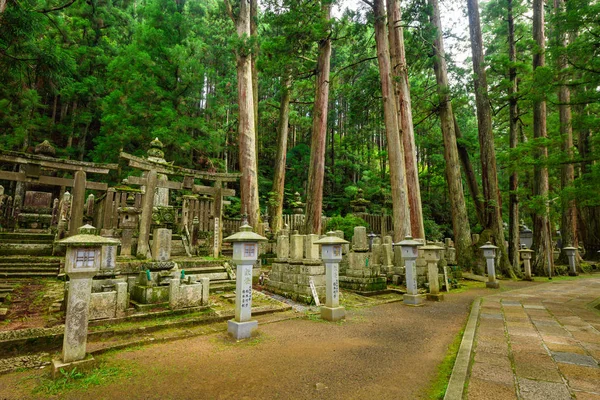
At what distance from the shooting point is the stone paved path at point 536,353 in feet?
9.62

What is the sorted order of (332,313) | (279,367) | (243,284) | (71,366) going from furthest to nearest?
1. (332,313)
2. (243,284)
3. (279,367)
4. (71,366)

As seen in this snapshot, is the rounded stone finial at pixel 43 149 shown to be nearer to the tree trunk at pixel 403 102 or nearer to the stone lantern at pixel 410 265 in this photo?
the tree trunk at pixel 403 102

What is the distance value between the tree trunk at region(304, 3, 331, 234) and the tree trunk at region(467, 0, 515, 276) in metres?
8.11

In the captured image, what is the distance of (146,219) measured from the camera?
975 cm

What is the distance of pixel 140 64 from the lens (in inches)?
691

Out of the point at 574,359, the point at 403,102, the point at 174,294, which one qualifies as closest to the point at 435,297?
the point at 574,359

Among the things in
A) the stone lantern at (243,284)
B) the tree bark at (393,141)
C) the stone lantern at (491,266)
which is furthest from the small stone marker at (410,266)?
the stone lantern at (491,266)

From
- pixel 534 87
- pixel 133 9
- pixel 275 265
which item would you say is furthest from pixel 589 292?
pixel 133 9

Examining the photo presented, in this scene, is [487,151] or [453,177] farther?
[487,151]

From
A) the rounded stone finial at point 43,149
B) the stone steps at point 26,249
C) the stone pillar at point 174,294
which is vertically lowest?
the stone pillar at point 174,294

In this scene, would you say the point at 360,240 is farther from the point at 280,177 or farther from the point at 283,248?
the point at 280,177

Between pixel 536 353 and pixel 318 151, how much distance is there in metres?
9.68

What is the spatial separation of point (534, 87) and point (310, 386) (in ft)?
32.0

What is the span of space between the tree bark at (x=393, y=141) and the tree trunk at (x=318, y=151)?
223 cm
